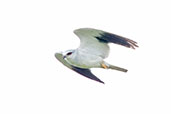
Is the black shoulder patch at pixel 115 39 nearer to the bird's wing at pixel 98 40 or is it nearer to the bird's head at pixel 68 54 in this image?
the bird's wing at pixel 98 40

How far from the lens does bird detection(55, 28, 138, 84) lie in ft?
70.3

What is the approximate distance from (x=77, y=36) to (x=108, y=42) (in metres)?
1.11

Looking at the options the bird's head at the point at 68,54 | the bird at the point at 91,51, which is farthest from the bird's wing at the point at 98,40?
the bird's head at the point at 68,54

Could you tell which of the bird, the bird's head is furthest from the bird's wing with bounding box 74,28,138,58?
the bird's head

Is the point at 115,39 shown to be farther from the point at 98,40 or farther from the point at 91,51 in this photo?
the point at 91,51

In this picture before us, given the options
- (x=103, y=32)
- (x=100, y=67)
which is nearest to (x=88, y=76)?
(x=100, y=67)

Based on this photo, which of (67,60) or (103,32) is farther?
(67,60)

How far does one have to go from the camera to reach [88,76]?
24.3 metres

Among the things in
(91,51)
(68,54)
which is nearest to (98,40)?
(91,51)

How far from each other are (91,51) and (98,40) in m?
0.67

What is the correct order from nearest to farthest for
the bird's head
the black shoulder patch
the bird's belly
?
the black shoulder patch < the bird's belly < the bird's head

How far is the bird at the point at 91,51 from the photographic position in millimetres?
21438

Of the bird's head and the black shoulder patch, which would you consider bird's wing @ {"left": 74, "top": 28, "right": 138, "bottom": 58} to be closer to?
the black shoulder patch

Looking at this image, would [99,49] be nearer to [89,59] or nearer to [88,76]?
[89,59]
